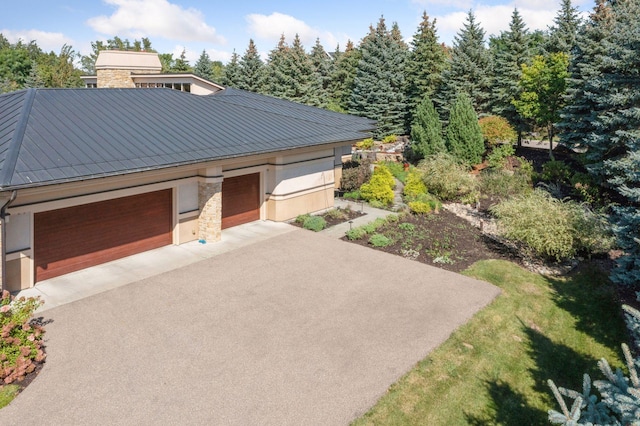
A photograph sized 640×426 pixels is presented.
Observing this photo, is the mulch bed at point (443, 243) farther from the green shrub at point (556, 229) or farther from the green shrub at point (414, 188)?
the green shrub at point (414, 188)

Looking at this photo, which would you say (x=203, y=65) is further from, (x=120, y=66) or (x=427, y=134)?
(x=427, y=134)

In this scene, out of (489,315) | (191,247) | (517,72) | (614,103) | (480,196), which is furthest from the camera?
(517,72)

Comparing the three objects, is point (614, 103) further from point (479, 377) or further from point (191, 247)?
point (191, 247)

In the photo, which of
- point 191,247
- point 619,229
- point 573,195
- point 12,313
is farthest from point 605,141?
point 12,313

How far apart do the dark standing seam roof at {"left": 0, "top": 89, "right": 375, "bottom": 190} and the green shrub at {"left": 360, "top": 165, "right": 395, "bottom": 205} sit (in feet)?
7.27

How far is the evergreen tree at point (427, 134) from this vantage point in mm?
29494

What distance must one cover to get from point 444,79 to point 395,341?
99.0ft

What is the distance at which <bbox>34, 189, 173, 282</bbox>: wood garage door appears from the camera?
12.5 metres

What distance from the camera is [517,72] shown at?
1316 inches

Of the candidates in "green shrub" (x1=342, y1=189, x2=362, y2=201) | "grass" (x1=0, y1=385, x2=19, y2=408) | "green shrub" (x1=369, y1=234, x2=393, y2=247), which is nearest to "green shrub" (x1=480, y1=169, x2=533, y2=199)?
"green shrub" (x1=342, y1=189, x2=362, y2=201)

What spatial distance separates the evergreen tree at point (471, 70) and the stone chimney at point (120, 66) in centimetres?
2328

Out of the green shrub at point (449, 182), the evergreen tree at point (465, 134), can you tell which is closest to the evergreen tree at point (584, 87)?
the evergreen tree at point (465, 134)

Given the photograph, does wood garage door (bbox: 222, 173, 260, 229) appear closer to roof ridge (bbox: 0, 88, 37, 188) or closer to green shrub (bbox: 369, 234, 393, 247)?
green shrub (bbox: 369, 234, 393, 247)

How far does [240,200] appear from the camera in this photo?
17.8 meters
